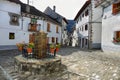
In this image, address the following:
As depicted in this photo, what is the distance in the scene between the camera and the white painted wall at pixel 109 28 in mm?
13422

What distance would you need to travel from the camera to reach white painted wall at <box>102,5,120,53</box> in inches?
528

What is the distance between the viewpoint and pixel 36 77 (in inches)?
317

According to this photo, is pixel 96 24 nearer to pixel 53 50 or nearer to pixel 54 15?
pixel 53 50

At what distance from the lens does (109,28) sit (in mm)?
14875

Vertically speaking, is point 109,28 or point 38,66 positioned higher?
point 109,28

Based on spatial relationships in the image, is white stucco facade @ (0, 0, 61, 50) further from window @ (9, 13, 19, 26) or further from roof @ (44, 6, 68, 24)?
roof @ (44, 6, 68, 24)

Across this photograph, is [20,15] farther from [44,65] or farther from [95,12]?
[44,65]

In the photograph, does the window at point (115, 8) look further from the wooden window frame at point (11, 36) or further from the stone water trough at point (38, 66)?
the wooden window frame at point (11, 36)

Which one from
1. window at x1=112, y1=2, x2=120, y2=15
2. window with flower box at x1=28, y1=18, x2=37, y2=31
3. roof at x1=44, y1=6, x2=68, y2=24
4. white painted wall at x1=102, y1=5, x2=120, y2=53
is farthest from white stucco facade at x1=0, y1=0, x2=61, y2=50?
roof at x1=44, y1=6, x2=68, y2=24

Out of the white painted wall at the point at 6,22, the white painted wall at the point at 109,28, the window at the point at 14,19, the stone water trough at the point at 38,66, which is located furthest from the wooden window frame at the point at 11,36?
A: the stone water trough at the point at 38,66

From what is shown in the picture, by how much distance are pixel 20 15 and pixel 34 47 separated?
43.4 ft

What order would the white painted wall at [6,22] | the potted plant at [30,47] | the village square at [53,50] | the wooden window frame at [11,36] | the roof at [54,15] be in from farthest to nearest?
the roof at [54,15]
the wooden window frame at [11,36]
the white painted wall at [6,22]
the potted plant at [30,47]
the village square at [53,50]

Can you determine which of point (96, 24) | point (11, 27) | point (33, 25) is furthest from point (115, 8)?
point (33, 25)

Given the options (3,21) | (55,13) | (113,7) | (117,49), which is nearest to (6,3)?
(3,21)
